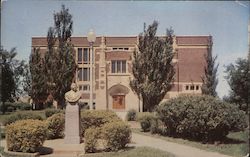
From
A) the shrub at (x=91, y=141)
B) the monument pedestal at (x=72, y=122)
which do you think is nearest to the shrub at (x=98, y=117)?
the monument pedestal at (x=72, y=122)

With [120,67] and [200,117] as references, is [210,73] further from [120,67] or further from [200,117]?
[120,67]

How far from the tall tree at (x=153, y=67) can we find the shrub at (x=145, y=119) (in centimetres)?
29

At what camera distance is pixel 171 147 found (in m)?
6.36

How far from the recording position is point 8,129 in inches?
224

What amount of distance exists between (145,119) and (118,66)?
100 cm

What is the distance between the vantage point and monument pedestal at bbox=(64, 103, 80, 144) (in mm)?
6520

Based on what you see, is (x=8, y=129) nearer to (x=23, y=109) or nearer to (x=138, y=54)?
(x=23, y=109)

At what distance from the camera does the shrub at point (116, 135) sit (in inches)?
240

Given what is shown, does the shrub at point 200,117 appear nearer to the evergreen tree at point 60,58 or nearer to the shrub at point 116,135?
the shrub at point 116,135

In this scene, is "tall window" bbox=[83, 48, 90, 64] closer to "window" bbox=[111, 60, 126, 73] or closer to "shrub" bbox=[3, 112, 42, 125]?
"shrub" bbox=[3, 112, 42, 125]

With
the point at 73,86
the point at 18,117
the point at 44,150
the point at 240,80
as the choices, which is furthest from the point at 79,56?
the point at 240,80

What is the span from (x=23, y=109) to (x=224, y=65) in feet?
8.41

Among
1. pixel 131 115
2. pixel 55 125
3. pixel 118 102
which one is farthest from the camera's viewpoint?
pixel 118 102

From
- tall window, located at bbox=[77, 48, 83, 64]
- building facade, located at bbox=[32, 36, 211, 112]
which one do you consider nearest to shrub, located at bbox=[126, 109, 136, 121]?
building facade, located at bbox=[32, 36, 211, 112]
